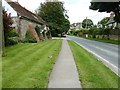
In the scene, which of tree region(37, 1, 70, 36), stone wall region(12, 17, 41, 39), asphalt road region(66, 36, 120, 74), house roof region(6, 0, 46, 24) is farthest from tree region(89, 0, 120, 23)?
tree region(37, 1, 70, 36)

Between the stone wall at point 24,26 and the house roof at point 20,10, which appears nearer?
the house roof at point 20,10

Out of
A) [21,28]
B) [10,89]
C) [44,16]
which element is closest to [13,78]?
[10,89]

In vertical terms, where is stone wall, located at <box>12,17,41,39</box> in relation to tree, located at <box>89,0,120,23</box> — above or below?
below


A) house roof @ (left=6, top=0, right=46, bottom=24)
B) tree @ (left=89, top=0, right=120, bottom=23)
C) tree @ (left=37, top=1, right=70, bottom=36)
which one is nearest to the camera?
house roof @ (left=6, top=0, right=46, bottom=24)

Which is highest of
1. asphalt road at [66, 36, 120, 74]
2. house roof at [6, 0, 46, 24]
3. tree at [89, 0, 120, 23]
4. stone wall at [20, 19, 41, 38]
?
tree at [89, 0, 120, 23]

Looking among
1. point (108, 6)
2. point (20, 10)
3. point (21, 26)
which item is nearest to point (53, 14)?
point (108, 6)

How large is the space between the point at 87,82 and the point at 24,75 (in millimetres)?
2329

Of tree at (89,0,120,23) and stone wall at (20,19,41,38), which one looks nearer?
stone wall at (20,19,41,38)

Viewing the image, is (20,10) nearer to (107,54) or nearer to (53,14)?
(107,54)

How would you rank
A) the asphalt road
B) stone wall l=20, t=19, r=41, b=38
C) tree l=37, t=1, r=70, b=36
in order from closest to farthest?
the asphalt road, stone wall l=20, t=19, r=41, b=38, tree l=37, t=1, r=70, b=36

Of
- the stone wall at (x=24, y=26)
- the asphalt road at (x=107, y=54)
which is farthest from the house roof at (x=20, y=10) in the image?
the asphalt road at (x=107, y=54)

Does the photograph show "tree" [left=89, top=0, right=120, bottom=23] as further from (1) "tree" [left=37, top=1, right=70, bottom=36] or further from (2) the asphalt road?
(1) "tree" [left=37, top=1, right=70, bottom=36]

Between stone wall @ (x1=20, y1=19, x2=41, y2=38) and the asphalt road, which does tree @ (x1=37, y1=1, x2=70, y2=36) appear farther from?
the asphalt road

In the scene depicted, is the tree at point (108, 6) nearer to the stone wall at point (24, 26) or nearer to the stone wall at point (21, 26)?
the stone wall at point (24, 26)
